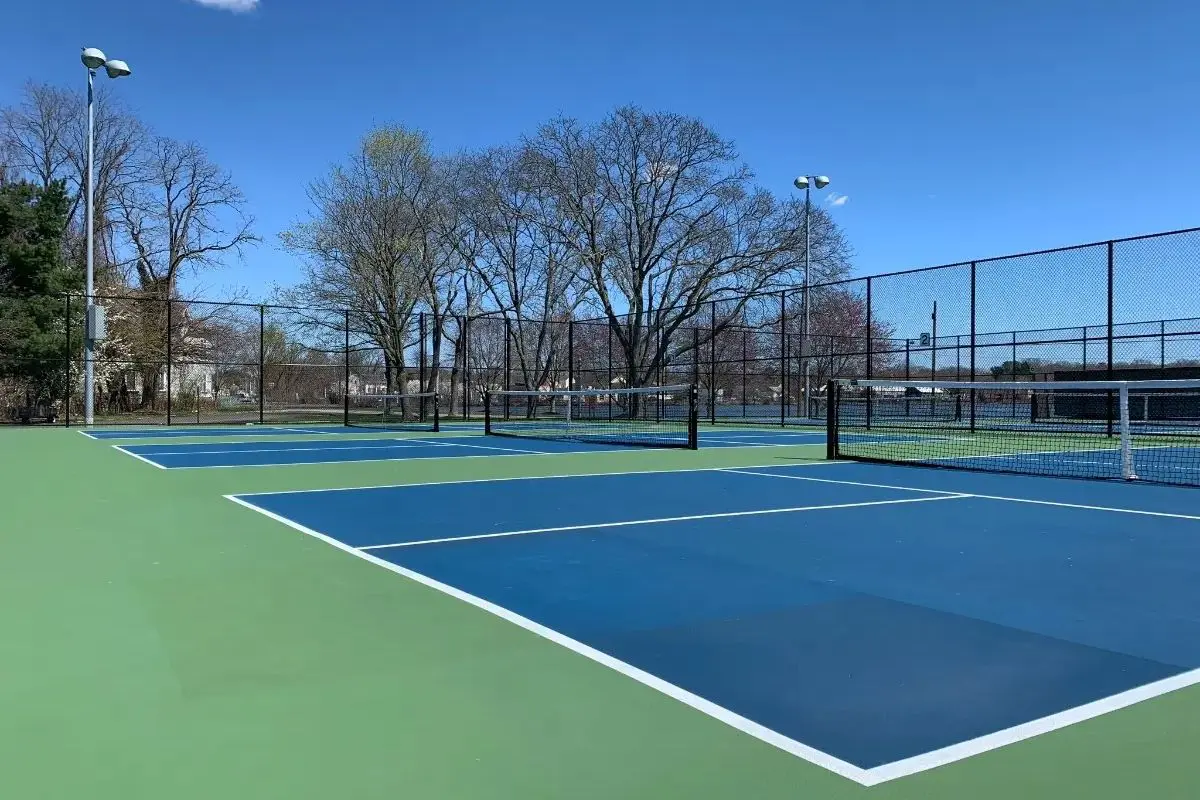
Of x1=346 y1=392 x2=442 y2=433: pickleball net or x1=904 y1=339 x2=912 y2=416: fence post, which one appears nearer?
x1=346 y1=392 x2=442 y2=433: pickleball net

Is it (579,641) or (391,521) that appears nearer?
(579,641)

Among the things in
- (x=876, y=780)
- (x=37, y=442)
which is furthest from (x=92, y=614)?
Result: (x=37, y=442)

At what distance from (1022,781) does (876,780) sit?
380 millimetres

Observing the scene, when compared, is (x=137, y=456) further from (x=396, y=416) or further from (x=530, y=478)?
(x=396, y=416)

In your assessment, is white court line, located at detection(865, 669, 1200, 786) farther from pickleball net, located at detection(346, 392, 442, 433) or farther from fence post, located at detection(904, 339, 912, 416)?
fence post, located at detection(904, 339, 912, 416)

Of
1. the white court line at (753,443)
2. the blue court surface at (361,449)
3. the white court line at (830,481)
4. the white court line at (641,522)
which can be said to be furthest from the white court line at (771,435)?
the white court line at (641,522)

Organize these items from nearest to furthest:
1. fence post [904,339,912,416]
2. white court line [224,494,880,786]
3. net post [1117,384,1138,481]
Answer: white court line [224,494,880,786], net post [1117,384,1138,481], fence post [904,339,912,416]

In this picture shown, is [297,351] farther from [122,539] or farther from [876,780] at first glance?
[876,780]

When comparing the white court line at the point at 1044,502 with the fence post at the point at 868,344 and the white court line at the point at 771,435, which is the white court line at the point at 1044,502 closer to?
the white court line at the point at 771,435

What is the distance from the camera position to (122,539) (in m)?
5.71

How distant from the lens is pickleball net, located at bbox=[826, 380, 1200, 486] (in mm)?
10609

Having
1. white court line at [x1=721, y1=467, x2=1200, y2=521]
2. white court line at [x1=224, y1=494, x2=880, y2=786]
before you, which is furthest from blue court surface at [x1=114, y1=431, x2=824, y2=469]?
white court line at [x1=224, y1=494, x2=880, y2=786]

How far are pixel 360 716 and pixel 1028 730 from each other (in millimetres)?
2041

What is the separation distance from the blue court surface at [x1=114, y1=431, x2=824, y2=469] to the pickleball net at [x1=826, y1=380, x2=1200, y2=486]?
103 inches
